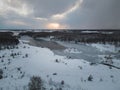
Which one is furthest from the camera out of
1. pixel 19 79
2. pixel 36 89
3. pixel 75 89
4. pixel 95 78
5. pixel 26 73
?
pixel 26 73

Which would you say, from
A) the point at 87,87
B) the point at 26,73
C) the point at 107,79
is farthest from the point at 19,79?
the point at 107,79

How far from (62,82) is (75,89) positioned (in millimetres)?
942

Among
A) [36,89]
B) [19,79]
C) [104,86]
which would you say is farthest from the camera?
[19,79]

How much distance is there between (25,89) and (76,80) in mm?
2958

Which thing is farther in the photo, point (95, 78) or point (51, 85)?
point (95, 78)

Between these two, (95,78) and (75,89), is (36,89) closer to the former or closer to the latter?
(75,89)

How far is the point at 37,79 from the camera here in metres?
7.53

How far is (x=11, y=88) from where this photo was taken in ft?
23.0

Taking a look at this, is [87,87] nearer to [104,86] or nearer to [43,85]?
[104,86]

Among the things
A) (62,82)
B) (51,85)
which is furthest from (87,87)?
(51,85)

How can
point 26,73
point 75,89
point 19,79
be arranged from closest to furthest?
point 75,89 < point 19,79 < point 26,73

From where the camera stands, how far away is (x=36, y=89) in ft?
21.8

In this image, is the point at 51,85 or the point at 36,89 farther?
the point at 51,85

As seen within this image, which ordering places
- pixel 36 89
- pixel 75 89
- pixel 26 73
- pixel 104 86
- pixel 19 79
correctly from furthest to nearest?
pixel 26 73 < pixel 19 79 < pixel 104 86 < pixel 75 89 < pixel 36 89
